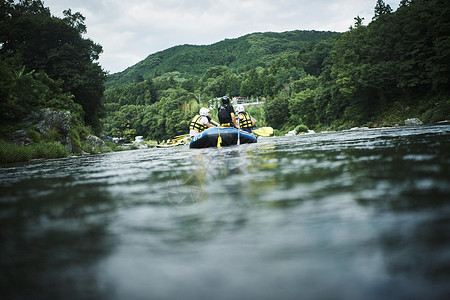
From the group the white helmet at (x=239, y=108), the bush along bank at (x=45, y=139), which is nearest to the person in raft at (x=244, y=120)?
the white helmet at (x=239, y=108)

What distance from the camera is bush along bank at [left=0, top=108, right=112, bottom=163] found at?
39.0 feet

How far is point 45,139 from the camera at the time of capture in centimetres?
1675

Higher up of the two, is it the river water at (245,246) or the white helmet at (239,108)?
the white helmet at (239,108)

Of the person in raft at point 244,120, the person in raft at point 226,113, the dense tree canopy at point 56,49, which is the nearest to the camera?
the person in raft at point 226,113

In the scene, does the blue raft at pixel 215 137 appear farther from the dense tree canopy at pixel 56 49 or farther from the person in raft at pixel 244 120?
the dense tree canopy at pixel 56 49

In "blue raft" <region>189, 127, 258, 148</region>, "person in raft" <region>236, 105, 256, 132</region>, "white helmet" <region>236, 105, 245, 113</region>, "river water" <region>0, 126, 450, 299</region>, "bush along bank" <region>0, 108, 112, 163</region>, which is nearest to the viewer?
"river water" <region>0, 126, 450, 299</region>

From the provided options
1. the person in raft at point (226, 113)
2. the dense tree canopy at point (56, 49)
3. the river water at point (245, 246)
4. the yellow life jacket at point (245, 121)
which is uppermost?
the dense tree canopy at point (56, 49)

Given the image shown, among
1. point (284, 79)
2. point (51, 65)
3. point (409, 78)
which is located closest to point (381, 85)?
point (409, 78)

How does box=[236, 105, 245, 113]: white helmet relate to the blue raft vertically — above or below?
above

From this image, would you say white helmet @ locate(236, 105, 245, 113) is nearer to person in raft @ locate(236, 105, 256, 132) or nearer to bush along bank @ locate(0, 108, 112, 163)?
person in raft @ locate(236, 105, 256, 132)

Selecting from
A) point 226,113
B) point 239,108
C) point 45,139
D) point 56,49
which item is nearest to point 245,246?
point 226,113

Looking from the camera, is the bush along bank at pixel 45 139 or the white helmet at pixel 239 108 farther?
the white helmet at pixel 239 108

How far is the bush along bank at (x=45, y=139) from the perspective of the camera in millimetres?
11875

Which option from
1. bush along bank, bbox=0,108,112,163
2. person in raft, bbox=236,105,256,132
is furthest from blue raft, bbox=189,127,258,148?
bush along bank, bbox=0,108,112,163
